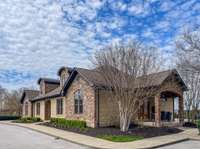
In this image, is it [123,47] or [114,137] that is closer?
[114,137]

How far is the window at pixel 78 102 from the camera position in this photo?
24484 millimetres

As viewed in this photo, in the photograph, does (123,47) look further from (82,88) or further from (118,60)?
(82,88)

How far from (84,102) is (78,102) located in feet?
4.34

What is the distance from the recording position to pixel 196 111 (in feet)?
93.3

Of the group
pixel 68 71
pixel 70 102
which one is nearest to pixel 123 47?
pixel 70 102

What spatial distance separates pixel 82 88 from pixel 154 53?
7723mm

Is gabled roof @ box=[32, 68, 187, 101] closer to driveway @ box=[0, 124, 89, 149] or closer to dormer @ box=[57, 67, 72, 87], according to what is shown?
dormer @ box=[57, 67, 72, 87]

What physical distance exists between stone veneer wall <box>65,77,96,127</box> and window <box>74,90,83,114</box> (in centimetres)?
38

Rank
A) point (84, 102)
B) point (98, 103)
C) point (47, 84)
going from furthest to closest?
point (47, 84)
point (84, 102)
point (98, 103)

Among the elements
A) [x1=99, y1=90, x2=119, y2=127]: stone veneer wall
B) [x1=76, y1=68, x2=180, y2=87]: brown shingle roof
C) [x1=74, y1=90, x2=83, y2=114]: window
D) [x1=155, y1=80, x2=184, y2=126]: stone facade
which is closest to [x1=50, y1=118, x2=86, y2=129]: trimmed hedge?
[x1=74, y1=90, x2=83, y2=114]: window

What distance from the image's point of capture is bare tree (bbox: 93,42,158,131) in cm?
1870

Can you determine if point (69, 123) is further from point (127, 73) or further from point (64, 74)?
point (127, 73)

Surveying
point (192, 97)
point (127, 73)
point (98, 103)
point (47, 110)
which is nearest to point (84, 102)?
point (98, 103)

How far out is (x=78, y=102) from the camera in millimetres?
24875
